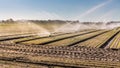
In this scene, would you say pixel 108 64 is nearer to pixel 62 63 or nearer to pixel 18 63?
pixel 62 63

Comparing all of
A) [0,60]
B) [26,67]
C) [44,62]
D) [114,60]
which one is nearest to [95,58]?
[114,60]

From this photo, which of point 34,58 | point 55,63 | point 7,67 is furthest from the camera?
point 34,58

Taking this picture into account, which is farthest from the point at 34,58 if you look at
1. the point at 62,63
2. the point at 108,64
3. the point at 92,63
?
the point at 108,64

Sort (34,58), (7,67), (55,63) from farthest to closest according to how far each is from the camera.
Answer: (34,58) < (55,63) < (7,67)

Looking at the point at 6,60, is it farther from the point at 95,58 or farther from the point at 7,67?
the point at 95,58

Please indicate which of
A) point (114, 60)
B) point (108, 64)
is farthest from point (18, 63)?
point (114, 60)

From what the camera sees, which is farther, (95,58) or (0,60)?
(95,58)

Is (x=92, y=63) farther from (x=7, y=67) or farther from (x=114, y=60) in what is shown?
(x=7, y=67)

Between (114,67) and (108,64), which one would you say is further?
(108,64)
